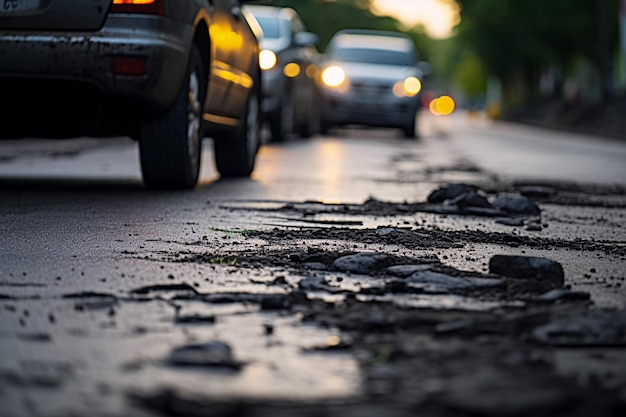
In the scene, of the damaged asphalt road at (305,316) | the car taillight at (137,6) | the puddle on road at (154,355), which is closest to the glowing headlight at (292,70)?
the car taillight at (137,6)

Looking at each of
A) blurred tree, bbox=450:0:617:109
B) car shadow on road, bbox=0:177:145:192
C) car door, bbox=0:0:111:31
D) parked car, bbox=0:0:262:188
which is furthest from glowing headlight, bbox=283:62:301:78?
blurred tree, bbox=450:0:617:109

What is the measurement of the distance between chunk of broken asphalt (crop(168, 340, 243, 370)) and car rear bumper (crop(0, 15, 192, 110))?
174 inches

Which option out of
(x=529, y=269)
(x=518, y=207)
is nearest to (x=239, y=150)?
(x=518, y=207)

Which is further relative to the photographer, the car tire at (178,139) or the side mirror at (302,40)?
the side mirror at (302,40)

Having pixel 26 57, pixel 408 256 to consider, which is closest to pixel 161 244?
pixel 408 256

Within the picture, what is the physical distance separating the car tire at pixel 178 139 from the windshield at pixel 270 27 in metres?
10.6

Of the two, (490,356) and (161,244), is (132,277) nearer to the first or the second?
(161,244)

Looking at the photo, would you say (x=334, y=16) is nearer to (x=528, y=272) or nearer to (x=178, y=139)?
(x=178, y=139)

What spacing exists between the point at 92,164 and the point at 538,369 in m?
9.99

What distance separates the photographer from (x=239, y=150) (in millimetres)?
10844

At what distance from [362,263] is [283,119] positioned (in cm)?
1445

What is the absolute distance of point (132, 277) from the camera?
4.64m

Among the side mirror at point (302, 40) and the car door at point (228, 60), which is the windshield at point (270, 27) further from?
the car door at point (228, 60)

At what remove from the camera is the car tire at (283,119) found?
19000 millimetres
